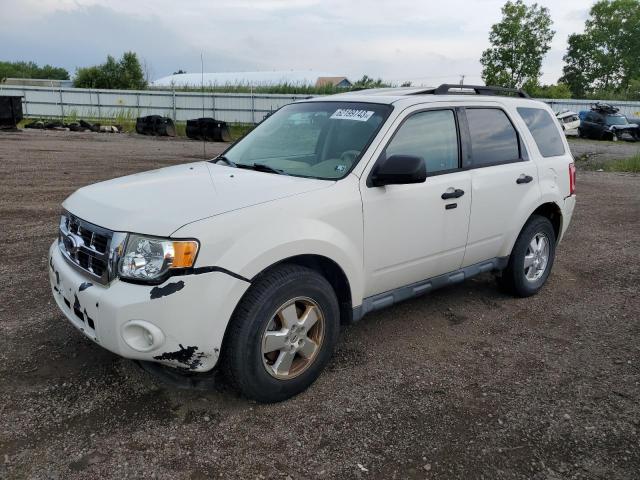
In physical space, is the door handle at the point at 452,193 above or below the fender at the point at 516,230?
above

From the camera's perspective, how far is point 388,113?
3.81 meters

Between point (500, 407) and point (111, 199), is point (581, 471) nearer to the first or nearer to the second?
point (500, 407)

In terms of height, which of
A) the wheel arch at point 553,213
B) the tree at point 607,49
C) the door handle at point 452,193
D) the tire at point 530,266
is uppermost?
the tree at point 607,49

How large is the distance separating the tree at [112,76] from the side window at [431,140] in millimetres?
51966

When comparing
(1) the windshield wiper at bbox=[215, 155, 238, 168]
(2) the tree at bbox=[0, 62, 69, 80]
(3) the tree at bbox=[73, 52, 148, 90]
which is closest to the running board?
(1) the windshield wiper at bbox=[215, 155, 238, 168]

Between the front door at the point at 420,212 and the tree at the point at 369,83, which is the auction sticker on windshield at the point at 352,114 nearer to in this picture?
the front door at the point at 420,212

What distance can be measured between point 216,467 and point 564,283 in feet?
14.2

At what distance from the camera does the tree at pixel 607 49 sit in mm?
74562

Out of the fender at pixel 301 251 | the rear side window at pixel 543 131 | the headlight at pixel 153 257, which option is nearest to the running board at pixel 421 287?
the fender at pixel 301 251

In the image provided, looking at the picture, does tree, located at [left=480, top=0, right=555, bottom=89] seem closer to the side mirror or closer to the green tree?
the green tree

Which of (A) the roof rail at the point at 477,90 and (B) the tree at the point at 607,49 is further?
(B) the tree at the point at 607,49

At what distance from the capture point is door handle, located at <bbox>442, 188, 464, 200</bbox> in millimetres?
3981

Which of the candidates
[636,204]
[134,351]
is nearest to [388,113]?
[134,351]

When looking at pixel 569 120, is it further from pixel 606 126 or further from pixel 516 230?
pixel 516 230
